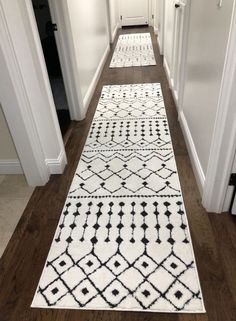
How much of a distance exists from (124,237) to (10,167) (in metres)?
1.10

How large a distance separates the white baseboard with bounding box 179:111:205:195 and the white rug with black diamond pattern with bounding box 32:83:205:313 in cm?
14

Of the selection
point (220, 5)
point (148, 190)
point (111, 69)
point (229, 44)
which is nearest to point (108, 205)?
point (148, 190)

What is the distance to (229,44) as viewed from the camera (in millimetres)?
1085

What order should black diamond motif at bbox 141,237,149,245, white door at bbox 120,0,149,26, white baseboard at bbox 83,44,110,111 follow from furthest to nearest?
white door at bbox 120,0,149,26
white baseboard at bbox 83,44,110,111
black diamond motif at bbox 141,237,149,245

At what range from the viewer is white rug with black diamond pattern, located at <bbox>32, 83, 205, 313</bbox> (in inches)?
47.5

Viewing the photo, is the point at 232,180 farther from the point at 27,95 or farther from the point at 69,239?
the point at 27,95

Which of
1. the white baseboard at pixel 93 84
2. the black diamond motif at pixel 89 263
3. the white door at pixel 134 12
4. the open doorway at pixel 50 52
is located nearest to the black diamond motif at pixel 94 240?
the black diamond motif at pixel 89 263

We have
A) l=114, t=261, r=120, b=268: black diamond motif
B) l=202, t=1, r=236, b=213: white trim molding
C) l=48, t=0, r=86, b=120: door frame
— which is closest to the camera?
l=202, t=1, r=236, b=213: white trim molding

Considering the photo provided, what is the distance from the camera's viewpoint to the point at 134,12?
6.80 m

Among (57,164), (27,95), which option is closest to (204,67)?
(27,95)

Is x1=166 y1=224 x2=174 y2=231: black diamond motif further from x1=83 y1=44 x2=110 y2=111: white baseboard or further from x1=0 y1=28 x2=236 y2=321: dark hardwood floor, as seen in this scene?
Result: x1=83 y1=44 x2=110 y2=111: white baseboard

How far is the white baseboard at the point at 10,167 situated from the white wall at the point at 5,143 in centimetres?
3

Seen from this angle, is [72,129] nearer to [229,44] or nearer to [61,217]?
[61,217]

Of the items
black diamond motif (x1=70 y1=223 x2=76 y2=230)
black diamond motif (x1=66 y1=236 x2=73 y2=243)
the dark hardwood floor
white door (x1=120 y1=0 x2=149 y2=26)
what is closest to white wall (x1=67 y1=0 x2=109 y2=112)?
the dark hardwood floor
